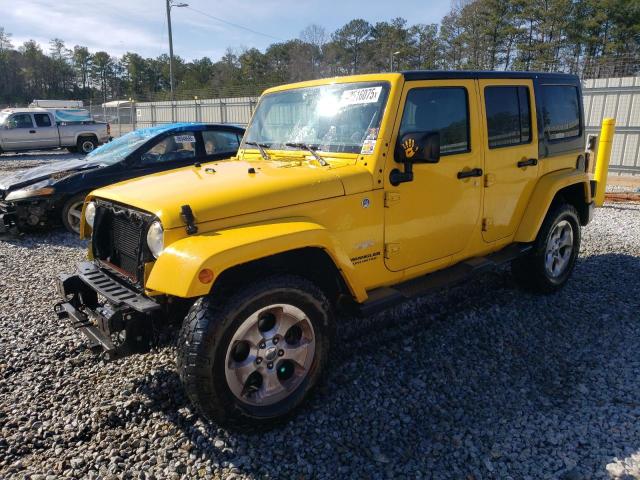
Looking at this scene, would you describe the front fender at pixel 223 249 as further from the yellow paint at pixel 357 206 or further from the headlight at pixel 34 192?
the headlight at pixel 34 192

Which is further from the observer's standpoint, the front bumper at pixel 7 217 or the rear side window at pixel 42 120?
the rear side window at pixel 42 120

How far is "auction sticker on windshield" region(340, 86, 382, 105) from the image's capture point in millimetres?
3404

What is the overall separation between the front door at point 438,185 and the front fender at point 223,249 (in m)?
0.76

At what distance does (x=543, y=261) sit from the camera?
4.66 meters

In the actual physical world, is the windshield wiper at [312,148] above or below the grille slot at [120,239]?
above

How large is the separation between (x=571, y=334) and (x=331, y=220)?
2398 millimetres

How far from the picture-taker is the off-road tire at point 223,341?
257cm

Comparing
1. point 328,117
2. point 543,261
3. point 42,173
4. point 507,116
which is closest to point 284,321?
point 328,117

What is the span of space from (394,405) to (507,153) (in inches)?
93.8

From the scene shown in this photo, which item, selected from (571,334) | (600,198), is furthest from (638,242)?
(571,334)

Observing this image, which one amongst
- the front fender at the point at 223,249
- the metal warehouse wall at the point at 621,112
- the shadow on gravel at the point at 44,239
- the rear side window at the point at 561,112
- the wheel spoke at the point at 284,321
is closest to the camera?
the front fender at the point at 223,249

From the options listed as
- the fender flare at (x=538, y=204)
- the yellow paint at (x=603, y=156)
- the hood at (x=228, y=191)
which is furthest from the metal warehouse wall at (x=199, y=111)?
the hood at (x=228, y=191)

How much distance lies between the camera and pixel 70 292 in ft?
10.9

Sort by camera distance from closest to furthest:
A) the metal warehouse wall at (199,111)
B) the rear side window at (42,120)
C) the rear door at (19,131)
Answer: the rear door at (19,131), the rear side window at (42,120), the metal warehouse wall at (199,111)
